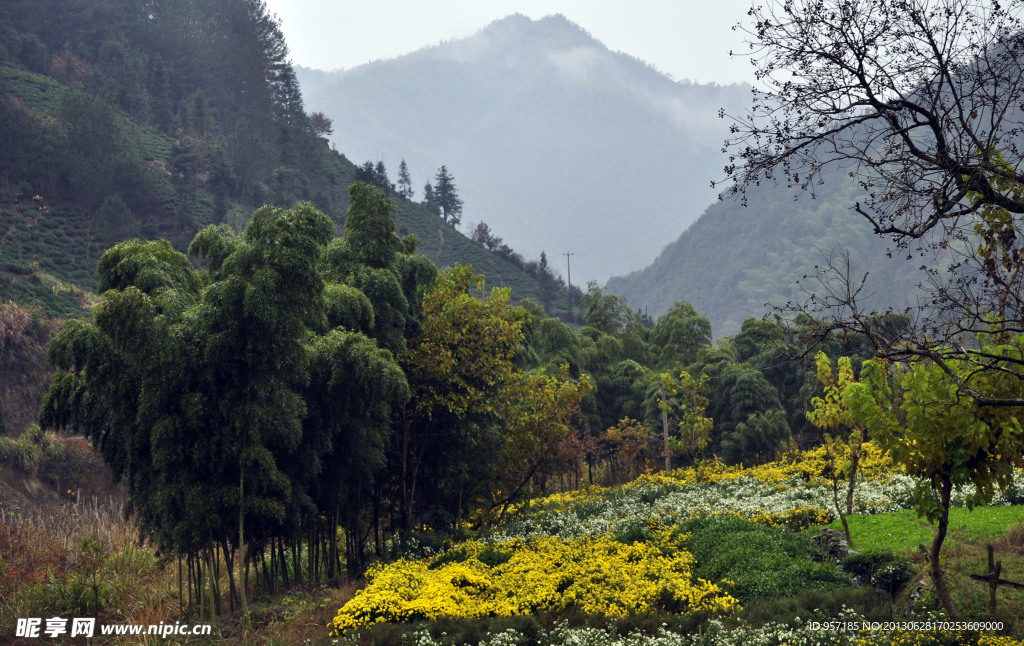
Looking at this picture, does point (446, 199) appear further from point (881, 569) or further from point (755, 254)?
point (755, 254)

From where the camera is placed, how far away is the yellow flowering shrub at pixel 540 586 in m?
11.5

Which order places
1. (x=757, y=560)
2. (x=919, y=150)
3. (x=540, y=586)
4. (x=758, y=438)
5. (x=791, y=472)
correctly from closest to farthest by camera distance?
(x=919, y=150), (x=540, y=586), (x=757, y=560), (x=791, y=472), (x=758, y=438)

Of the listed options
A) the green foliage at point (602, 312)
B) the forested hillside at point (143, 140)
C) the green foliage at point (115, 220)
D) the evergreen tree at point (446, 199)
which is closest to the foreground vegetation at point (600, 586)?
the green foliage at point (602, 312)

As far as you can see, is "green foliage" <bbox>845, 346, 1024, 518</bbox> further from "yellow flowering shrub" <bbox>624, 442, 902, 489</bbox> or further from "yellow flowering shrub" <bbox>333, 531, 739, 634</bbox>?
"yellow flowering shrub" <bbox>624, 442, 902, 489</bbox>

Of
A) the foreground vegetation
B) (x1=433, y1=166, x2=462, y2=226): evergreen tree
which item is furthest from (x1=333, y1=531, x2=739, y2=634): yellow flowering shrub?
(x1=433, y1=166, x2=462, y2=226): evergreen tree

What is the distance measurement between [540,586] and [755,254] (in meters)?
176

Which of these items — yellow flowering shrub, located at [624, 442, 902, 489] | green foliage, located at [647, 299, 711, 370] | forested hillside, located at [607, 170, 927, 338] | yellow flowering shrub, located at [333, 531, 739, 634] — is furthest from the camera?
forested hillside, located at [607, 170, 927, 338]

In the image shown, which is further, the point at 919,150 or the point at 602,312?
the point at 602,312

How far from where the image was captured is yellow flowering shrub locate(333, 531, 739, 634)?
11.5m

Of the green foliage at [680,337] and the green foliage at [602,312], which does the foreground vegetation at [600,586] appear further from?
the green foliage at [602,312]

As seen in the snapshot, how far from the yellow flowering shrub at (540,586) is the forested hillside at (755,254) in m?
137

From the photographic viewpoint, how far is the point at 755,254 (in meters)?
176

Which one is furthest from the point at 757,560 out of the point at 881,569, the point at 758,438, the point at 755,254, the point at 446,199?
the point at 755,254

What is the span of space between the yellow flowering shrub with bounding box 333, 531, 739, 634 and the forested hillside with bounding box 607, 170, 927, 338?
449ft
